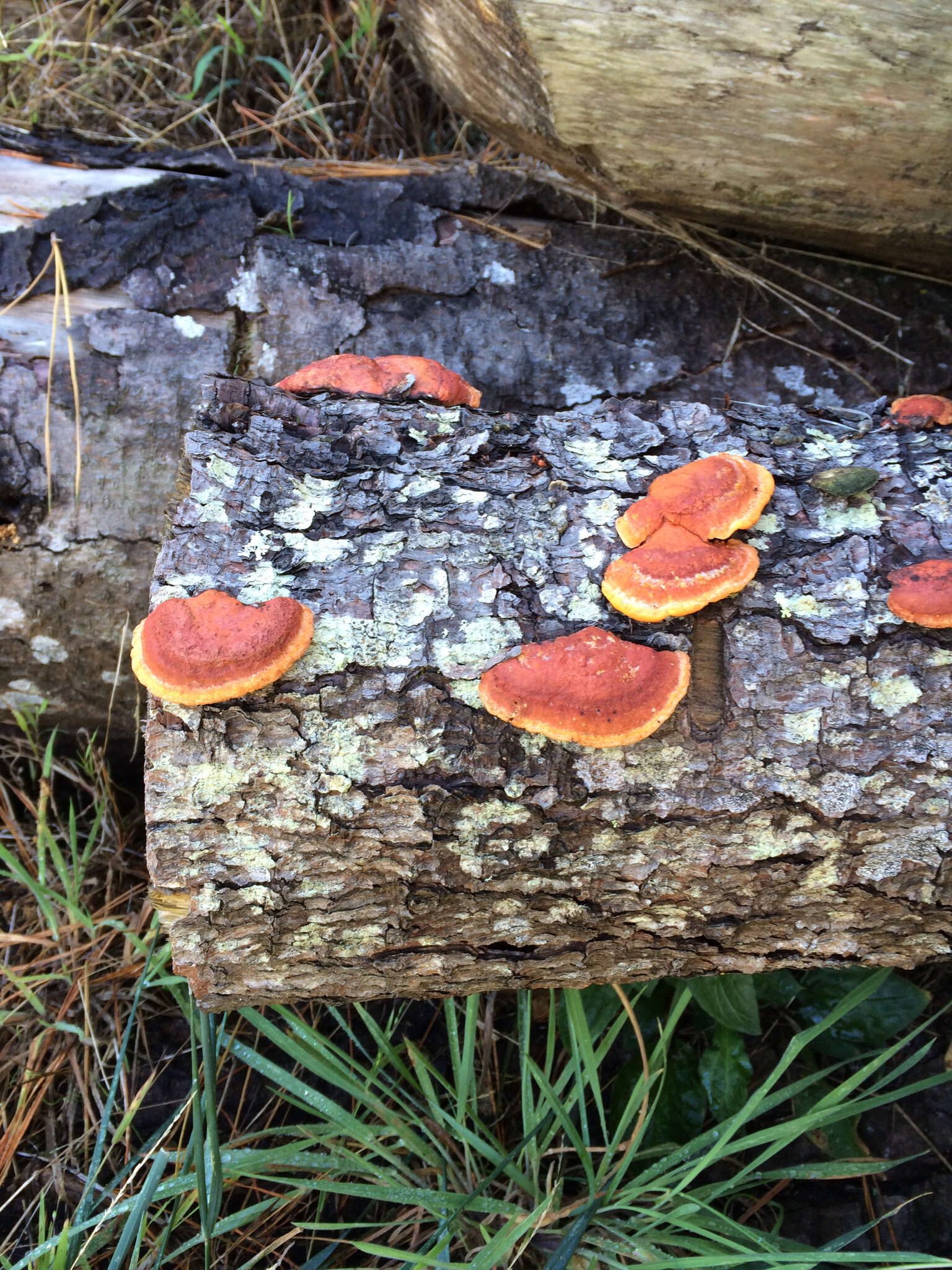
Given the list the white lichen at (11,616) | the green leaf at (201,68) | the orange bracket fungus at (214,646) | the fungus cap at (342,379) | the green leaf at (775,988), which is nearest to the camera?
the orange bracket fungus at (214,646)

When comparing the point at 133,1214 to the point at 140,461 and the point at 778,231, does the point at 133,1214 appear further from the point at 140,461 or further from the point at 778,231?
the point at 778,231

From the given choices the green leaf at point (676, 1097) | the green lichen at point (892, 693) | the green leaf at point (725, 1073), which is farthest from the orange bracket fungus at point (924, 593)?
the green leaf at point (676, 1097)

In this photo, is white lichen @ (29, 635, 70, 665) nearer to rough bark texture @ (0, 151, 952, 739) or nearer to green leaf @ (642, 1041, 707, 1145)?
rough bark texture @ (0, 151, 952, 739)

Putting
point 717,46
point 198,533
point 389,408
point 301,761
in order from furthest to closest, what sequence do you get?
point 717,46
point 389,408
point 198,533
point 301,761

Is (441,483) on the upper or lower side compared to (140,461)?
upper

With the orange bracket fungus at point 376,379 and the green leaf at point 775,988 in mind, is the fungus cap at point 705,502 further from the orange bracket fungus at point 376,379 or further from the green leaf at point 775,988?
the green leaf at point 775,988

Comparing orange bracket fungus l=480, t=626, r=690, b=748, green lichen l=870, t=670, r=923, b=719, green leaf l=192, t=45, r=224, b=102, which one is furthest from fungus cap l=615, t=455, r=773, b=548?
green leaf l=192, t=45, r=224, b=102

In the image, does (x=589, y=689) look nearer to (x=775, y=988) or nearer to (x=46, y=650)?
(x=775, y=988)

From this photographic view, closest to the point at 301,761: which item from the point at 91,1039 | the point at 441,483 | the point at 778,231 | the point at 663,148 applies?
the point at 441,483
